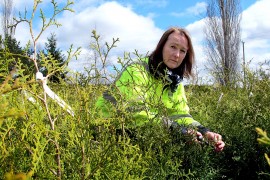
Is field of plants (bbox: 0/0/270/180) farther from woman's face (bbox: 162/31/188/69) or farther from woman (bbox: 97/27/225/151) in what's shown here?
woman's face (bbox: 162/31/188/69)

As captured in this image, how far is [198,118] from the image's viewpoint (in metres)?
2.89

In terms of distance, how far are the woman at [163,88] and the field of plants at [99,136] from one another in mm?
70

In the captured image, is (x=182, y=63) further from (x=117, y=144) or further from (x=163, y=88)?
(x=117, y=144)

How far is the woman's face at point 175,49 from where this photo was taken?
2.88 metres

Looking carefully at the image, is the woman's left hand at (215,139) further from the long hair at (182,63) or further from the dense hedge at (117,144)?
the long hair at (182,63)

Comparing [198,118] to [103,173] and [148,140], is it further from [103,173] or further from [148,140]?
[103,173]

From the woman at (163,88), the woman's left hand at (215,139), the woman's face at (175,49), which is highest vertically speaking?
the woman's face at (175,49)

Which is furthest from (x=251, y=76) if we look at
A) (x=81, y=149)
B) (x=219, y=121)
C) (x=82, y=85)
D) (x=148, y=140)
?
(x=81, y=149)

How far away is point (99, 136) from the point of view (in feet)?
5.06

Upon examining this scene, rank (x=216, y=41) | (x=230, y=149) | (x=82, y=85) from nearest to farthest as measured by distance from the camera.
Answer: (x=82, y=85)
(x=230, y=149)
(x=216, y=41)

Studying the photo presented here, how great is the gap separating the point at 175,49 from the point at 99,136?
5.06 ft

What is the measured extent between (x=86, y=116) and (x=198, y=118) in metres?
1.67

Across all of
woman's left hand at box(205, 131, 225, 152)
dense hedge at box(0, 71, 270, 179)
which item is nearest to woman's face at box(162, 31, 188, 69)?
dense hedge at box(0, 71, 270, 179)

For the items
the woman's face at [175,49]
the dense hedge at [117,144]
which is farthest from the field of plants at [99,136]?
the woman's face at [175,49]
